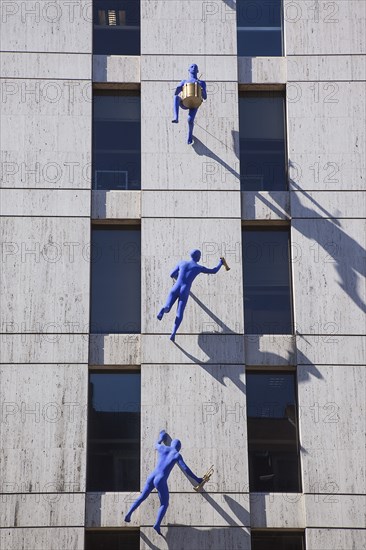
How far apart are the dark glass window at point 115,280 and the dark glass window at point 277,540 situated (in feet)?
15.3

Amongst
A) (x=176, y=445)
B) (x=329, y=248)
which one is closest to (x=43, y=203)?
(x=176, y=445)

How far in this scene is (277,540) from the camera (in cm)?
1978

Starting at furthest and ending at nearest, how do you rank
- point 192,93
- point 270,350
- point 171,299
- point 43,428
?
1. point 192,93
2. point 270,350
3. point 171,299
4. point 43,428

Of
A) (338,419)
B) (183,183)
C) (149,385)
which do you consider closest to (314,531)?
(338,419)

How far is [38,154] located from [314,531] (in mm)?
9232

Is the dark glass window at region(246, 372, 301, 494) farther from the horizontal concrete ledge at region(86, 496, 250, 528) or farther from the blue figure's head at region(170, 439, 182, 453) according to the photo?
the blue figure's head at region(170, 439, 182, 453)

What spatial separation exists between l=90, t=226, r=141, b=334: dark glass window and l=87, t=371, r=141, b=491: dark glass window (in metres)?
1.02

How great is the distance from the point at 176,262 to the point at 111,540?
5.50 metres

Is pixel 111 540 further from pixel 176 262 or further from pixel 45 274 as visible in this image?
pixel 176 262

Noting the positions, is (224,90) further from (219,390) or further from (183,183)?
(219,390)

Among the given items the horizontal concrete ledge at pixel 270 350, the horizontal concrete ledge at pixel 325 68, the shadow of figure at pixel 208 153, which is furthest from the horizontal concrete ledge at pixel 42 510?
the horizontal concrete ledge at pixel 325 68

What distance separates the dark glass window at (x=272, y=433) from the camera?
66.0 ft

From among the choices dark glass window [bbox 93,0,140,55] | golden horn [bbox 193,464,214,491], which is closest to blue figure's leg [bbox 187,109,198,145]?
dark glass window [bbox 93,0,140,55]

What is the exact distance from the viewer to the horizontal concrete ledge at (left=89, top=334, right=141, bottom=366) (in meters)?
20.5
